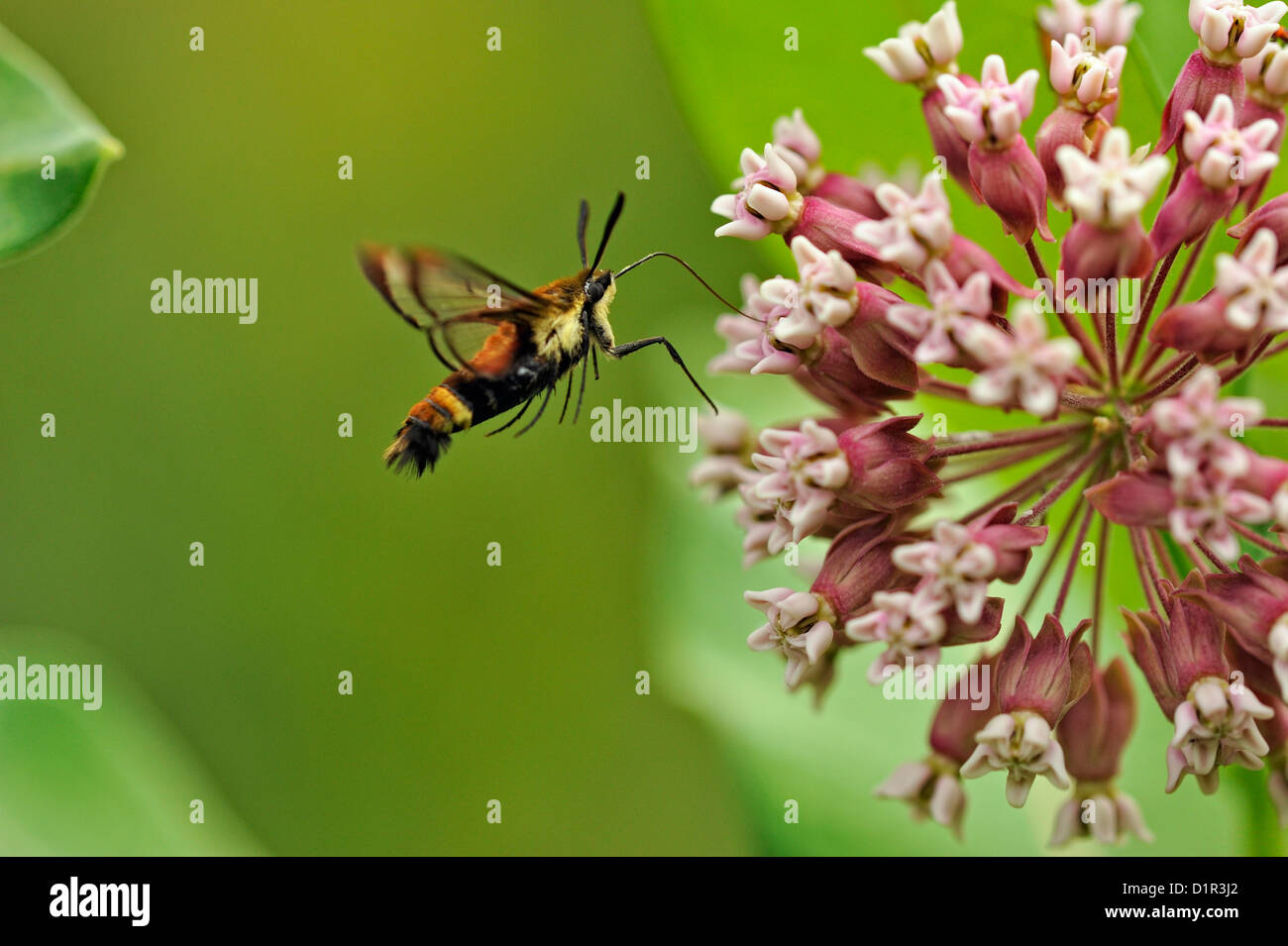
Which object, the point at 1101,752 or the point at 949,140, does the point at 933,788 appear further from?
the point at 949,140

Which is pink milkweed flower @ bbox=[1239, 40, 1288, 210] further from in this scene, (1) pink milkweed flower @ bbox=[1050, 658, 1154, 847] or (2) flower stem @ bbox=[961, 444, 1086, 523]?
(1) pink milkweed flower @ bbox=[1050, 658, 1154, 847]

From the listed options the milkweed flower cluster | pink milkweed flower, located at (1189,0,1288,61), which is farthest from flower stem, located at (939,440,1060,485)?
pink milkweed flower, located at (1189,0,1288,61)

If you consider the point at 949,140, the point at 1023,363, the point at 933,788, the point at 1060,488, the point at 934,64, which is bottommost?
the point at 933,788

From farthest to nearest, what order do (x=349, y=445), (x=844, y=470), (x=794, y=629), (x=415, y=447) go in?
(x=349, y=445) → (x=415, y=447) → (x=794, y=629) → (x=844, y=470)

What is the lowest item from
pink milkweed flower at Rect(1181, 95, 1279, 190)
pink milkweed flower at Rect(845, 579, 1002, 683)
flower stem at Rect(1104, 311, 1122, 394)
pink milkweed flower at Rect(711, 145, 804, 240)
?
pink milkweed flower at Rect(845, 579, 1002, 683)

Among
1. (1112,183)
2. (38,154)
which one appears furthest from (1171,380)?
(38,154)

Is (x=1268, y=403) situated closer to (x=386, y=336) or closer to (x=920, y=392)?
(x=920, y=392)
